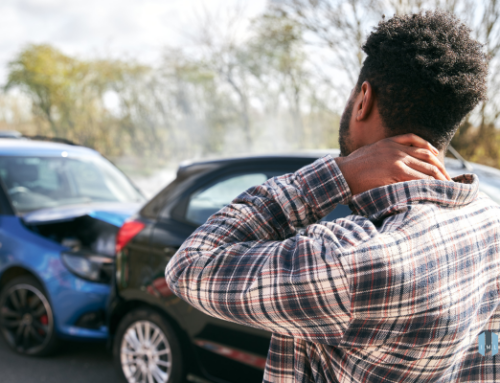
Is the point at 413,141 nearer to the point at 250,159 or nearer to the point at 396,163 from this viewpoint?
the point at 396,163

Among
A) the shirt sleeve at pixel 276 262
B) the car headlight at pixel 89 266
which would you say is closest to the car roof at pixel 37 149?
the car headlight at pixel 89 266

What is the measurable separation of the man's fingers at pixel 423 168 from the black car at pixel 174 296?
1.60 meters

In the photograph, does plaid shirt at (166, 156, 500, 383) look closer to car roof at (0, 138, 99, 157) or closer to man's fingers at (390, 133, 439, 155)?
man's fingers at (390, 133, 439, 155)

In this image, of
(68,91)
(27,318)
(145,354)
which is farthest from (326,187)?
(68,91)

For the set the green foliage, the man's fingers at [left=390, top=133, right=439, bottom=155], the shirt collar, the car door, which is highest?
the green foliage

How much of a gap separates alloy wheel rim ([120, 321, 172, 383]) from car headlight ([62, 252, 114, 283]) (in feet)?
2.28

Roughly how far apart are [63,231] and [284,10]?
20.2 feet

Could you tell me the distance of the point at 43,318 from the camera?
3689 millimetres

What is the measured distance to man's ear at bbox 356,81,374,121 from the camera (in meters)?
1.03

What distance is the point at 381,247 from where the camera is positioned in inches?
32.6

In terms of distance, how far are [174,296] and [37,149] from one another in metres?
2.98

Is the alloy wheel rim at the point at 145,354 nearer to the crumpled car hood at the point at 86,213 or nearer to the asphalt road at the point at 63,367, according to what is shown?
the asphalt road at the point at 63,367

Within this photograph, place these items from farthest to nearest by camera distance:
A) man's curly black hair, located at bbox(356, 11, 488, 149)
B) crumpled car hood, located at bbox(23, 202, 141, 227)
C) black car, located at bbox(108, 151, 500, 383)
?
1. crumpled car hood, located at bbox(23, 202, 141, 227)
2. black car, located at bbox(108, 151, 500, 383)
3. man's curly black hair, located at bbox(356, 11, 488, 149)

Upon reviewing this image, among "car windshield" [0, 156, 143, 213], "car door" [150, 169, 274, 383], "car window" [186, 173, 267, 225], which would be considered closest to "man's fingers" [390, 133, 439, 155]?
"car door" [150, 169, 274, 383]
